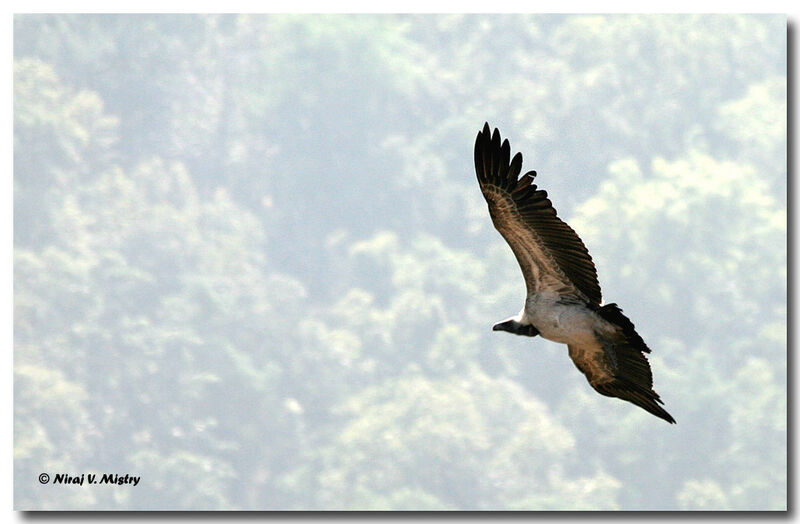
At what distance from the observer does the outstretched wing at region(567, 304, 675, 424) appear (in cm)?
1047

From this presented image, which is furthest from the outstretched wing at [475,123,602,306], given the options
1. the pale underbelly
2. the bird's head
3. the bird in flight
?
the bird's head

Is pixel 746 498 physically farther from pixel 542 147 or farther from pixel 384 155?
pixel 384 155

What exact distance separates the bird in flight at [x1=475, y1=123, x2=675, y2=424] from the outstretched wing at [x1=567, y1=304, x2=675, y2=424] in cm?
2

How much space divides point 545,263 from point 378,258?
69.6 meters

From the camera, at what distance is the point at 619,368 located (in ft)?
35.0

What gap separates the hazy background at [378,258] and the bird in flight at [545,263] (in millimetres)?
46658

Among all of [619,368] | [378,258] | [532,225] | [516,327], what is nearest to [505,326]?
[516,327]

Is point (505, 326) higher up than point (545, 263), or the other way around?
point (545, 263)

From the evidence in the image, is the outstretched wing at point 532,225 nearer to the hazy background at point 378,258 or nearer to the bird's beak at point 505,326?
the bird's beak at point 505,326

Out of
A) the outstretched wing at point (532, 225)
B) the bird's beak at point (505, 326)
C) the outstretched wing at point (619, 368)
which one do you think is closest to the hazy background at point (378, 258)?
the outstretched wing at point (619, 368)

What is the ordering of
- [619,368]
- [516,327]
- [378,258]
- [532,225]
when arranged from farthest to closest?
1. [378,258]
2. [619,368]
3. [516,327]
4. [532,225]

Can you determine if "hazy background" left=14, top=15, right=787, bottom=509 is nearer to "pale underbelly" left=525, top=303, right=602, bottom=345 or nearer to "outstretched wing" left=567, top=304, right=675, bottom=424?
"outstretched wing" left=567, top=304, right=675, bottom=424

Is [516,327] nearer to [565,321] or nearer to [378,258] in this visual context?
[565,321]
